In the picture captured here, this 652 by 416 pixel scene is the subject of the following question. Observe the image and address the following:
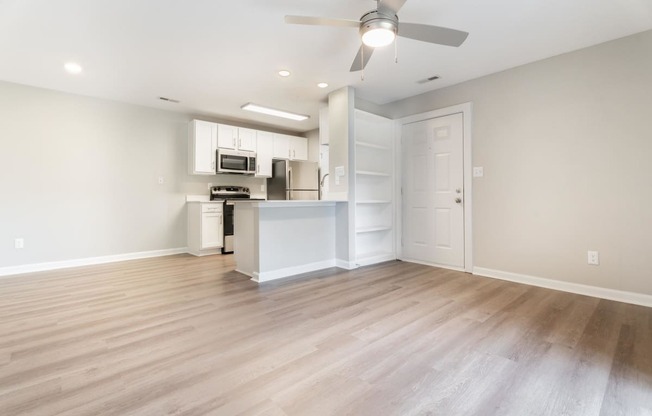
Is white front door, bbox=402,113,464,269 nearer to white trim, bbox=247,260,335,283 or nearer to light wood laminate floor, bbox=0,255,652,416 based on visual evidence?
light wood laminate floor, bbox=0,255,652,416

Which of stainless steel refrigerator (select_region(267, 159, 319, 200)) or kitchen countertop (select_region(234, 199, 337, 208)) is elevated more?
stainless steel refrigerator (select_region(267, 159, 319, 200))

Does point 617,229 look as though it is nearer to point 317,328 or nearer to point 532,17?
point 532,17

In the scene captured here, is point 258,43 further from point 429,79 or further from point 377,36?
point 429,79

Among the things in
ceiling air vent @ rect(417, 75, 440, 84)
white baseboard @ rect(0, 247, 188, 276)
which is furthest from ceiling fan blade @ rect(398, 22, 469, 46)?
white baseboard @ rect(0, 247, 188, 276)

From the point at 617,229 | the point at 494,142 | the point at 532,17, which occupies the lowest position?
the point at 617,229

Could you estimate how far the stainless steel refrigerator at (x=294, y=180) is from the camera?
5605 mm

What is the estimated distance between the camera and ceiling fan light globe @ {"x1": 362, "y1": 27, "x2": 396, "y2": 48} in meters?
2.09

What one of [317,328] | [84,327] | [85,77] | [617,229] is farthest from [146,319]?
[617,229]

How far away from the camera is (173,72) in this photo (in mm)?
3416

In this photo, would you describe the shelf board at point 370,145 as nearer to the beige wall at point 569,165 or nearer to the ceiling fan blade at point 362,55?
the beige wall at point 569,165

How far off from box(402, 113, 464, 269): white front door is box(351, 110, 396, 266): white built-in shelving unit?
0.72 feet

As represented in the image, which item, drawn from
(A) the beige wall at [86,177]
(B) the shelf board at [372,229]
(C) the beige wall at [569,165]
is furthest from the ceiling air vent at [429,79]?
(A) the beige wall at [86,177]

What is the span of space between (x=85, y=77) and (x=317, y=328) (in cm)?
398

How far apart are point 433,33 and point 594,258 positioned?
2.55 meters
